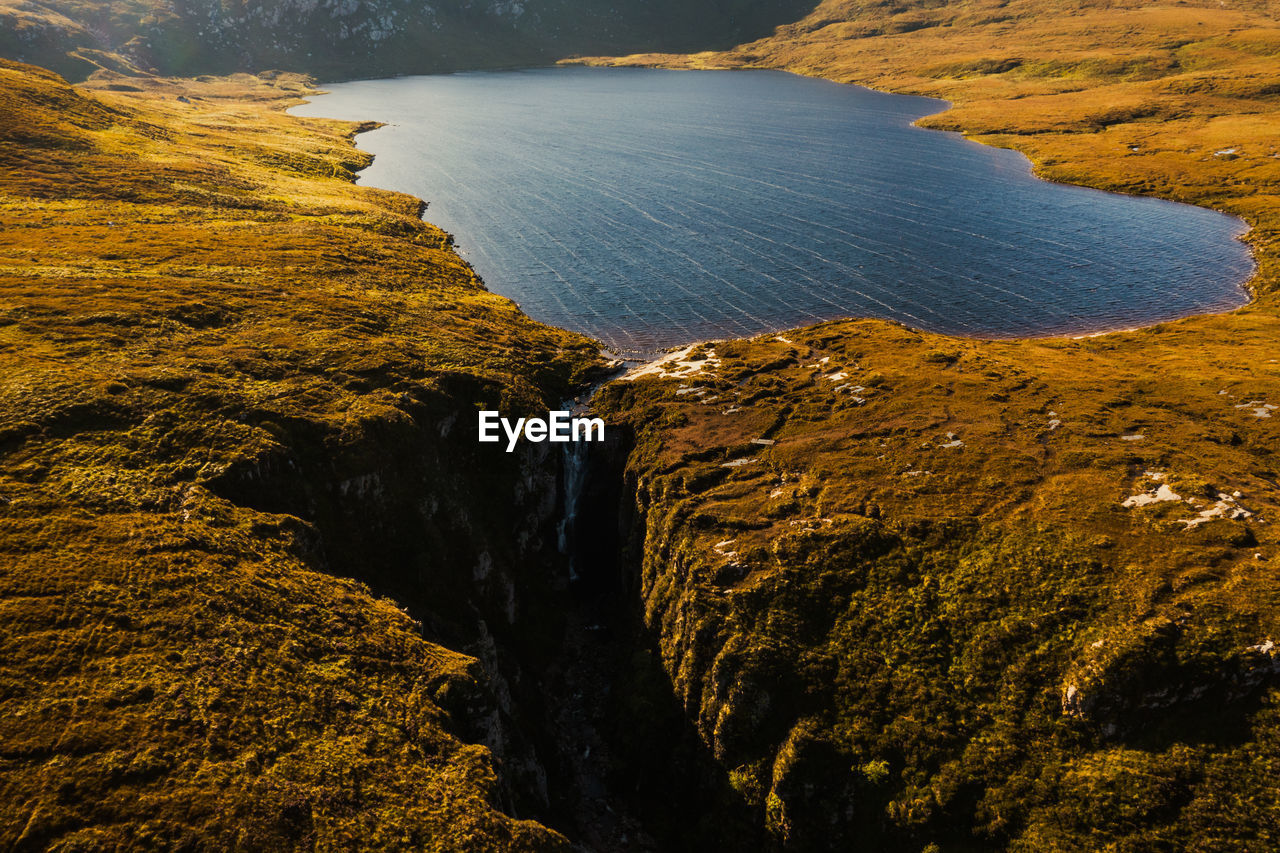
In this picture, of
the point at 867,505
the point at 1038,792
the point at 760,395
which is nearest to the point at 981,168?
the point at 760,395

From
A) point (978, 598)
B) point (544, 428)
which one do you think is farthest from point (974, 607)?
point (544, 428)

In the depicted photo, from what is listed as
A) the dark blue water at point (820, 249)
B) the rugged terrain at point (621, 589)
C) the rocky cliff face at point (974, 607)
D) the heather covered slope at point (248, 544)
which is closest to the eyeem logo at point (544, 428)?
the rugged terrain at point (621, 589)

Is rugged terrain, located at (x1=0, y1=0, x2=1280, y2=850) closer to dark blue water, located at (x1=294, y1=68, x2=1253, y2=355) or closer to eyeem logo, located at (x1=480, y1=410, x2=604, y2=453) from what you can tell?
eyeem logo, located at (x1=480, y1=410, x2=604, y2=453)

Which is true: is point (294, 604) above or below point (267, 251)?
below

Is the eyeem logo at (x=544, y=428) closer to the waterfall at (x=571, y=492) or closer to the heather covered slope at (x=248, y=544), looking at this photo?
the waterfall at (x=571, y=492)

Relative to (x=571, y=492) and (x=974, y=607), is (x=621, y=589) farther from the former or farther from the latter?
(x=974, y=607)

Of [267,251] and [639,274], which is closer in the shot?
[267,251]

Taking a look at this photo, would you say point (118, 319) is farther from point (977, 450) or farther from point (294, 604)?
point (977, 450)

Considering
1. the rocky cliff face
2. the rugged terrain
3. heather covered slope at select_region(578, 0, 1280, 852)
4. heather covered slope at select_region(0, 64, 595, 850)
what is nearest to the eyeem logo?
the rugged terrain
